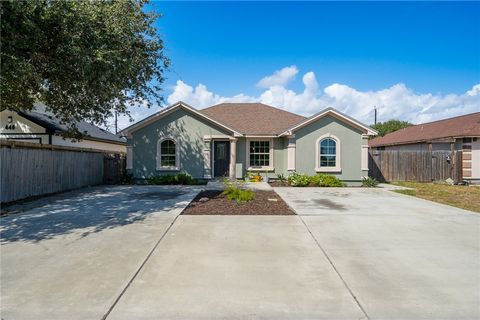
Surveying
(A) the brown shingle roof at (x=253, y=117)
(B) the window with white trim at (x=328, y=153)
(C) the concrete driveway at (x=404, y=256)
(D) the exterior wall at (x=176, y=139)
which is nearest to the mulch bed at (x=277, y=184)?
(B) the window with white trim at (x=328, y=153)

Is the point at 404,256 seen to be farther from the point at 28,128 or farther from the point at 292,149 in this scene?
the point at 28,128

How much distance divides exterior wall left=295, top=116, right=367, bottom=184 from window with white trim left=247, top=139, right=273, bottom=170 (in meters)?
1.77

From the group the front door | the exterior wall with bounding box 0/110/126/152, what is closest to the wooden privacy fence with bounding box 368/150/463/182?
the front door

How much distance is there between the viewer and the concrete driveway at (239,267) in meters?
3.52

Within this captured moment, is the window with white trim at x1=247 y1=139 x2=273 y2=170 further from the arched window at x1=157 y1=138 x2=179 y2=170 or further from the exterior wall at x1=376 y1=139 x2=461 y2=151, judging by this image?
the exterior wall at x1=376 y1=139 x2=461 y2=151

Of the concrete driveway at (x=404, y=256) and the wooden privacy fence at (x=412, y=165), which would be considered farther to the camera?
the wooden privacy fence at (x=412, y=165)

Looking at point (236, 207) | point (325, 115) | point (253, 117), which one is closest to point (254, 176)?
point (253, 117)

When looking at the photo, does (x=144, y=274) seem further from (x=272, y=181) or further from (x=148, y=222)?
(x=272, y=181)

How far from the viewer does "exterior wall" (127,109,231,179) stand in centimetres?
1798

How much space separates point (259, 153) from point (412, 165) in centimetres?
1019

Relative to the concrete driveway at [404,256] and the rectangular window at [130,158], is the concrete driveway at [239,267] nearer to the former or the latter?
the concrete driveway at [404,256]

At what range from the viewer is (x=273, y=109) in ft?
74.5

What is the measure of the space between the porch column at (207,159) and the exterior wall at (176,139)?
2.2 inches

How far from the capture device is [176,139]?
1800cm
